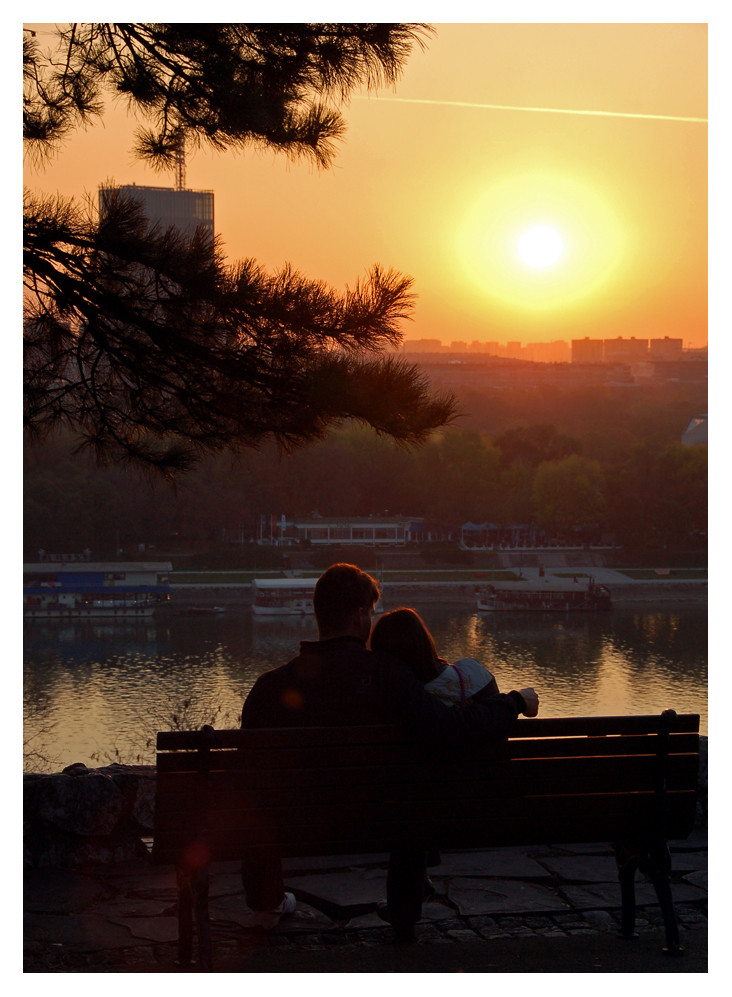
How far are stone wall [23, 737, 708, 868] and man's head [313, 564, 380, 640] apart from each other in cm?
112

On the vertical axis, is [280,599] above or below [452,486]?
below

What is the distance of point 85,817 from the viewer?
261cm

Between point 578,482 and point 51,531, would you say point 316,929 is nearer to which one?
point 51,531

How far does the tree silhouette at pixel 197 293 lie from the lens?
3.40 m

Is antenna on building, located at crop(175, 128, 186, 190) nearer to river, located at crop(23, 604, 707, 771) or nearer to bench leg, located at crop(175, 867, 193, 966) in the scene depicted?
bench leg, located at crop(175, 867, 193, 966)

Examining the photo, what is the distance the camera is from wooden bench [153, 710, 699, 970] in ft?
5.93

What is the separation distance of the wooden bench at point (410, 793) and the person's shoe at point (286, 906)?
0.27 m

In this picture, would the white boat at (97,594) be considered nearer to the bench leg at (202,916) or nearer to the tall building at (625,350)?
the bench leg at (202,916)

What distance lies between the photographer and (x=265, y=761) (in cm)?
181

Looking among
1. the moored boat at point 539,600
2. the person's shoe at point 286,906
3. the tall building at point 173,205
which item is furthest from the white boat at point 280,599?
the person's shoe at point 286,906

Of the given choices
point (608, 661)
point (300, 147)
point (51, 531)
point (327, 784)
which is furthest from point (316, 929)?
→ point (51, 531)

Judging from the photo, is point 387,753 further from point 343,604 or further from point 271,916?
point 271,916

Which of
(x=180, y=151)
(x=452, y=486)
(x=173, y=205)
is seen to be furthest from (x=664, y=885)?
(x=452, y=486)

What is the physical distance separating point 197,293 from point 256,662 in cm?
1636
